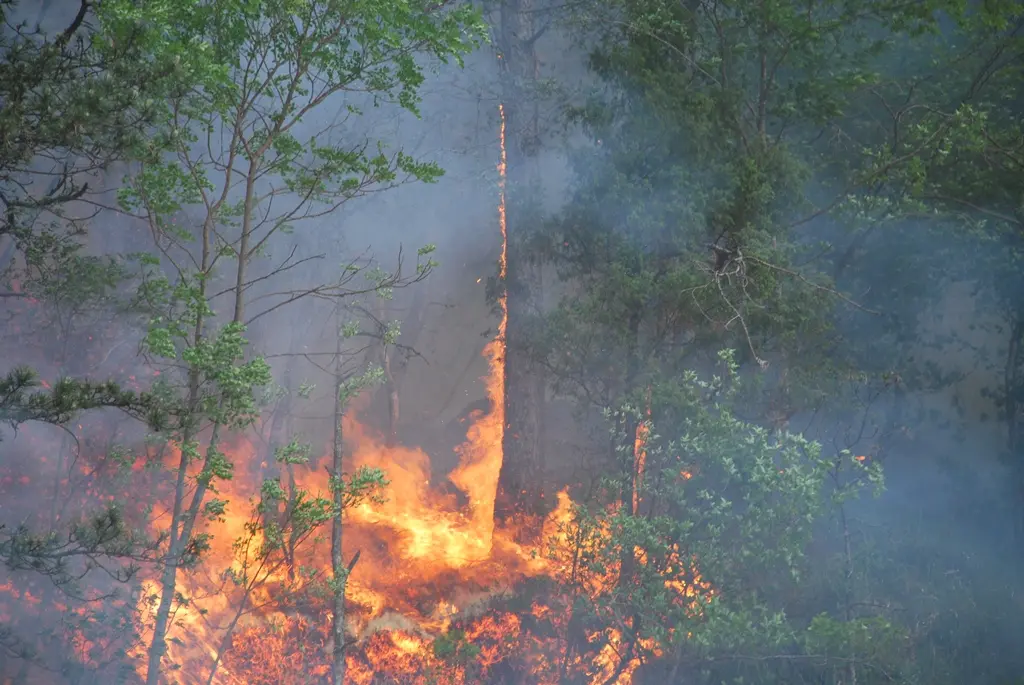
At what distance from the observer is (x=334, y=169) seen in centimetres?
948

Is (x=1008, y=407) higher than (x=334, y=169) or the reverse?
higher

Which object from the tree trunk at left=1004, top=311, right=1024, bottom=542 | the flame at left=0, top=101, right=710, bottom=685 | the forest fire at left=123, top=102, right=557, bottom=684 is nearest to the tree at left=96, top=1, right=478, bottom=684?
the flame at left=0, top=101, right=710, bottom=685

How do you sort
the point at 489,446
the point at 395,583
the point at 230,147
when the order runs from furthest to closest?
the point at 489,446 < the point at 395,583 < the point at 230,147

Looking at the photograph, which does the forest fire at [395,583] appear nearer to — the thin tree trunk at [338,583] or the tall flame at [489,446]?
the tall flame at [489,446]

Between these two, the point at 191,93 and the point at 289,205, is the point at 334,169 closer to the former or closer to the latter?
the point at 191,93

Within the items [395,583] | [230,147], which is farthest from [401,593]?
[230,147]

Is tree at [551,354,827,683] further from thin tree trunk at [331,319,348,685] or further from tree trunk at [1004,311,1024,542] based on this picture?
tree trunk at [1004,311,1024,542]

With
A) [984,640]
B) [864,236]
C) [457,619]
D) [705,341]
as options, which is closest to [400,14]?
[705,341]

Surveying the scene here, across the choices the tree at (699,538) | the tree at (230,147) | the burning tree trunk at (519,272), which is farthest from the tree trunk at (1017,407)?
the tree at (230,147)

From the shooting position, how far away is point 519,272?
14875mm

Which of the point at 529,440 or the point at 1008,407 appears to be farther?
the point at 1008,407

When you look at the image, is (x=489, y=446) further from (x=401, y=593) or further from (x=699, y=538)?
(x=699, y=538)

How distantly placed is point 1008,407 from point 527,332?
8.89 m

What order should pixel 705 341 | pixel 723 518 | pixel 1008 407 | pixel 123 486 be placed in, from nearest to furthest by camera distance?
pixel 723 518, pixel 705 341, pixel 123 486, pixel 1008 407
